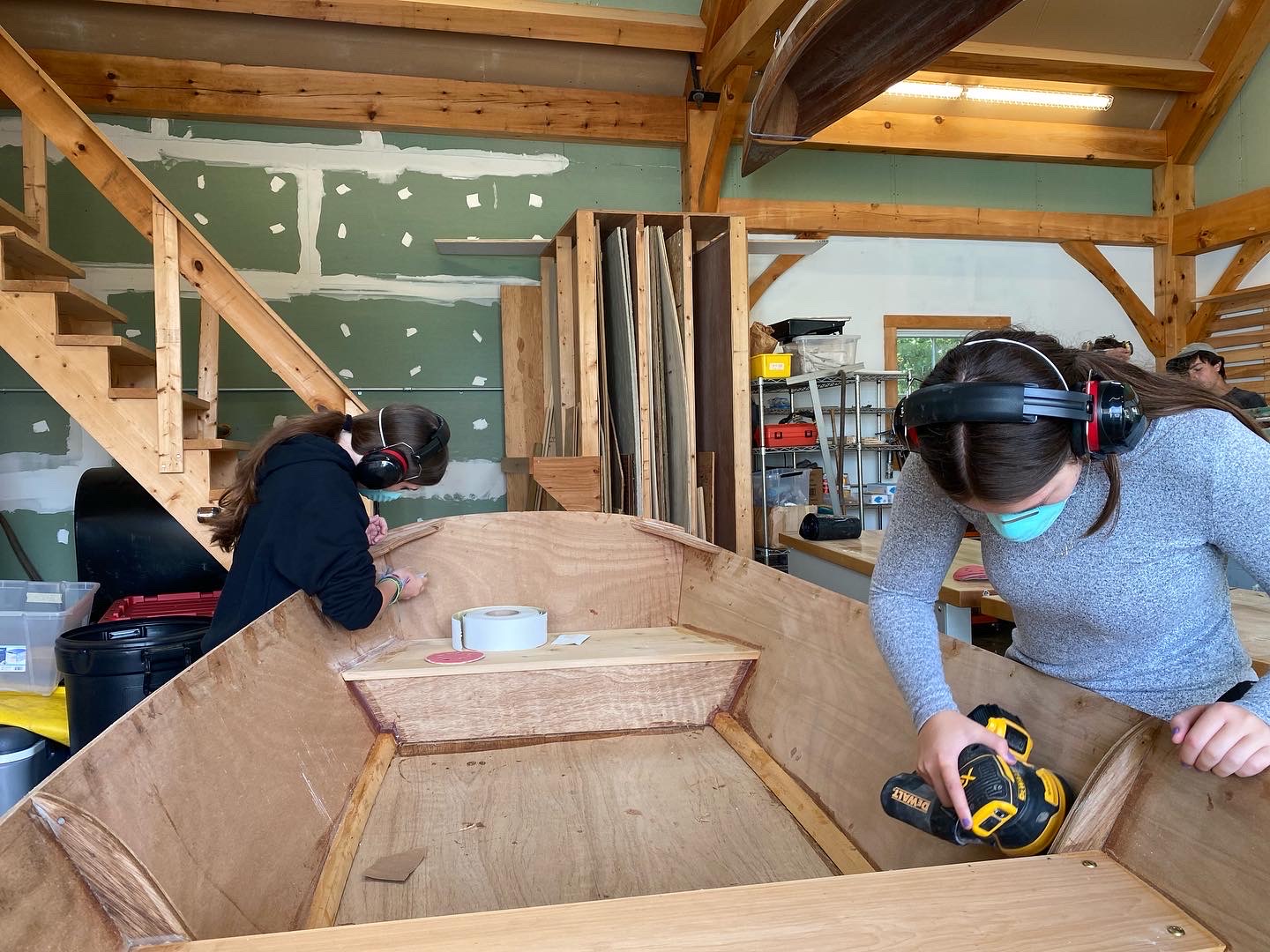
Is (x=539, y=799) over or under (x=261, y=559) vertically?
under

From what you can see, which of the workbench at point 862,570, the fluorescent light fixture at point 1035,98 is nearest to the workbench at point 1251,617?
the workbench at point 862,570

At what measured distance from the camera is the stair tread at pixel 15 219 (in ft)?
11.7

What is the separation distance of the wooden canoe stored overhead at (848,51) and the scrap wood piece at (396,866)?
1609 mm

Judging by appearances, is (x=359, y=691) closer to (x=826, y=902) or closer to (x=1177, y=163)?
(x=826, y=902)

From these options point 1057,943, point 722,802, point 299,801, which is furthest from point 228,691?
point 1057,943

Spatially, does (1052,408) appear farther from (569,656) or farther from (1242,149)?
(1242,149)

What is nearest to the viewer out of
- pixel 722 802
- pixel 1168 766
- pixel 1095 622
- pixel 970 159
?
pixel 1168 766

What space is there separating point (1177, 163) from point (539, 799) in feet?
26.9

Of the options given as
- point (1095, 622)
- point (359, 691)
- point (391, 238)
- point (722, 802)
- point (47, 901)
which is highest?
point (391, 238)

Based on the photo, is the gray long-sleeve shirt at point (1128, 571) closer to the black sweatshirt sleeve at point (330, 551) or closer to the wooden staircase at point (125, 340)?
the black sweatshirt sleeve at point (330, 551)

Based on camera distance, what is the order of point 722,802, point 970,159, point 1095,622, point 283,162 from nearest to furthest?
point 1095,622 < point 722,802 < point 283,162 < point 970,159

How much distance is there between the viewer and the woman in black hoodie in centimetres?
216

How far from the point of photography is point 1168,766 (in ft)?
3.38

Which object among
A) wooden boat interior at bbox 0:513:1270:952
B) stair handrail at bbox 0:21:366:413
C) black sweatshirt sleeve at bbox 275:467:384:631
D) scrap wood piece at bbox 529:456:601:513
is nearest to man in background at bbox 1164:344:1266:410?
scrap wood piece at bbox 529:456:601:513
